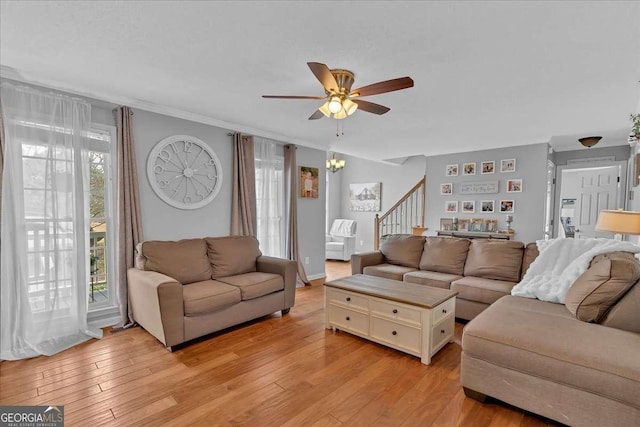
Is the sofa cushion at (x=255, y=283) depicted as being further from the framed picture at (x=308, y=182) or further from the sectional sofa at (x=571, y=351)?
the sectional sofa at (x=571, y=351)

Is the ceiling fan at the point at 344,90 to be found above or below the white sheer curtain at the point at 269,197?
above

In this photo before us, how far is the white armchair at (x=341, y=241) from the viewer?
7152 millimetres

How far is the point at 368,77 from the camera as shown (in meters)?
2.54

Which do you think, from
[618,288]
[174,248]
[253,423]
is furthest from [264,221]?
[618,288]

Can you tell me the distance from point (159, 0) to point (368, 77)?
1.55 metres

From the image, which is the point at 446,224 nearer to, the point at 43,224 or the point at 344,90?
the point at 344,90

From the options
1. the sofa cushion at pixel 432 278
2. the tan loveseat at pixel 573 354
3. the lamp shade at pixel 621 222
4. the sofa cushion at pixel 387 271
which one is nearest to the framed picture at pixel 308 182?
the sofa cushion at pixel 387 271

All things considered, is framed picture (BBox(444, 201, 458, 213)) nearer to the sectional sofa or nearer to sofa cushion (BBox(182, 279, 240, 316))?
the sectional sofa

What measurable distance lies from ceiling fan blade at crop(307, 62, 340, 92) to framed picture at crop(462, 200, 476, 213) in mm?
4385

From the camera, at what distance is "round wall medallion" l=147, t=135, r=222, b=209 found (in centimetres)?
346

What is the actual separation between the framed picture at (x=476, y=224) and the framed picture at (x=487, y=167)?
86 centimetres

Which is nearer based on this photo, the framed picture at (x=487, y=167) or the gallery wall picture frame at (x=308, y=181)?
the gallery wall picture frame at (x=308, y=181)

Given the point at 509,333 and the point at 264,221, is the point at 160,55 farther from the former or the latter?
the point at 509,333

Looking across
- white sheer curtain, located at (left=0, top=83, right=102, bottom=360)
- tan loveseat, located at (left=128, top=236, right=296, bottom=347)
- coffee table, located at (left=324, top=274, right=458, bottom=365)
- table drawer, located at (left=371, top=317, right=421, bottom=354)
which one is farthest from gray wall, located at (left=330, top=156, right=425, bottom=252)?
white sheer curtain, located at (left=0, top=83, right=102, bottom=360)
